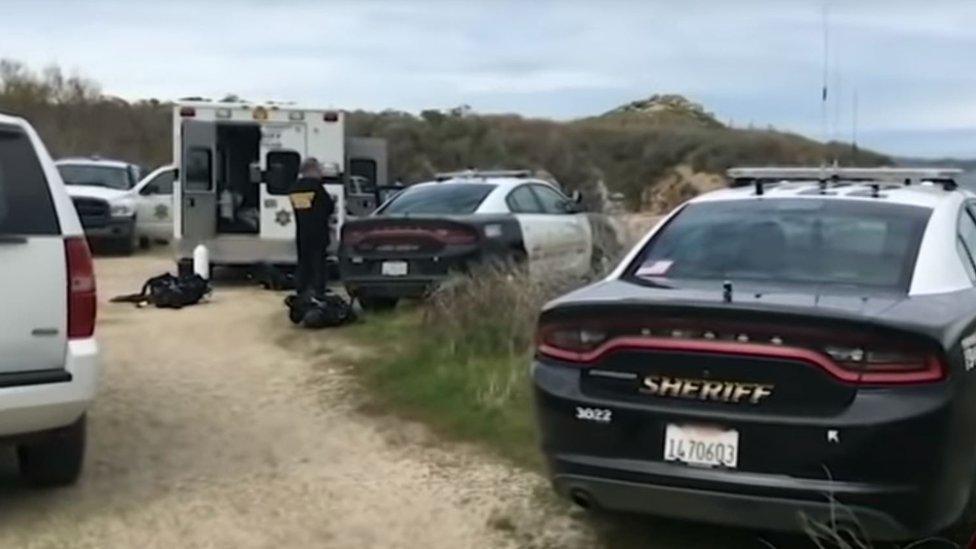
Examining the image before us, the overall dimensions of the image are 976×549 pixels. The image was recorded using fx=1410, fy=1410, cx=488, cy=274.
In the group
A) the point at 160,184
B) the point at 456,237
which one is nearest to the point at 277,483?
the point at 456,237

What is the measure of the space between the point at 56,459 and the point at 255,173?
37.8ft

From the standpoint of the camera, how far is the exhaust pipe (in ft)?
18.4

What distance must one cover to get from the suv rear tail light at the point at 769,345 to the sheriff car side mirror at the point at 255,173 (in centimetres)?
1285

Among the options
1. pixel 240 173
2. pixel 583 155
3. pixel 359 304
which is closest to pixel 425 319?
pixel 359 304

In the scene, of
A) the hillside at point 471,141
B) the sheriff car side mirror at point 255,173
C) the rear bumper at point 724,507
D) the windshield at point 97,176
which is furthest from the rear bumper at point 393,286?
the hillside at point 471,141

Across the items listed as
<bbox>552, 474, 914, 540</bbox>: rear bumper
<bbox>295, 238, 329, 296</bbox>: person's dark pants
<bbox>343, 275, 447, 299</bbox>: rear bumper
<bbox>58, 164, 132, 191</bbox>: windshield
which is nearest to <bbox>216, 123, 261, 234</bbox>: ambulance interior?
<bbox>295, 238, 329, 296</bbox>: person's dark pants

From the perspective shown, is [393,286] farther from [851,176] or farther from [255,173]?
[851,176]

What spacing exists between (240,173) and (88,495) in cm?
1229

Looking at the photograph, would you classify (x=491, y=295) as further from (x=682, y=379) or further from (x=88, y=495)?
(x=682, y=379)

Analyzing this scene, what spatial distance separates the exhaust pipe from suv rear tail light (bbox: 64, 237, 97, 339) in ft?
8.18

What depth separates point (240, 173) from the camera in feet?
62.6

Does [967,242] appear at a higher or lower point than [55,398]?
higher

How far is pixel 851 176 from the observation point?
751 centimetres

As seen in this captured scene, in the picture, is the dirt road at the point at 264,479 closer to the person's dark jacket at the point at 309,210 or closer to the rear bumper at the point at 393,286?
the rear bumper at the point at 393,286
